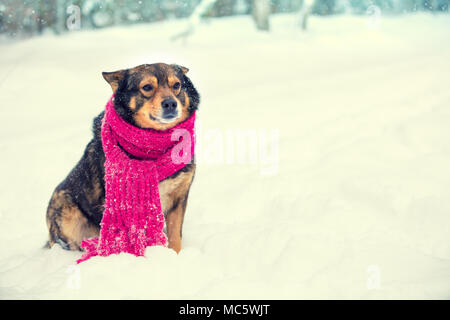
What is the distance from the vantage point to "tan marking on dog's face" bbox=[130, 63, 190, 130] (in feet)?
7.16

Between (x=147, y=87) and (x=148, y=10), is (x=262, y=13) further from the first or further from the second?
(x=147, y=87)

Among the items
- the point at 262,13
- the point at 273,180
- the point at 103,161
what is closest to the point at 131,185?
the point at 103,161

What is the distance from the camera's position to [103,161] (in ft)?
7.48

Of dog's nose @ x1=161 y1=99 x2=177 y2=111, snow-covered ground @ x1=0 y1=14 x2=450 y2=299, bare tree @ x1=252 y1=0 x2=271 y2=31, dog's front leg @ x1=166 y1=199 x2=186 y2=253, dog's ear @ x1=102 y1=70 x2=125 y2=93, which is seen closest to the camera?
snow-covered ground @ x1=0 y1=14 x2=450 y2=299

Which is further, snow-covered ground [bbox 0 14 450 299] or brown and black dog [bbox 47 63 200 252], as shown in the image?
brown and black dog [bbox 47 63 200 252]

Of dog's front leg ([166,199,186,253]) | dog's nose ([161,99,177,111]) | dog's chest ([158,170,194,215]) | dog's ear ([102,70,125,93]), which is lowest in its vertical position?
dog's front leg ([166,199,186,253])

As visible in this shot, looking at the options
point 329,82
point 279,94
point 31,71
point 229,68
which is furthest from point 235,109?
point 31,71

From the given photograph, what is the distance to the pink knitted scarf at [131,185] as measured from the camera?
84.7 inches

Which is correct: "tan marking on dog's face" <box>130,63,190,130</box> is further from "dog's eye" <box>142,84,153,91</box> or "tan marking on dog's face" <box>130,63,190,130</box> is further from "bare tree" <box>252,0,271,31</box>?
"bare tree" <box>252,0,271,31</box>

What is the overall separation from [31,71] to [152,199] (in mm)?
5661

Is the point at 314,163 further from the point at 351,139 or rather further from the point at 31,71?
the point at 31,71

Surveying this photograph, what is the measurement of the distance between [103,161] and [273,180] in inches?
65.3

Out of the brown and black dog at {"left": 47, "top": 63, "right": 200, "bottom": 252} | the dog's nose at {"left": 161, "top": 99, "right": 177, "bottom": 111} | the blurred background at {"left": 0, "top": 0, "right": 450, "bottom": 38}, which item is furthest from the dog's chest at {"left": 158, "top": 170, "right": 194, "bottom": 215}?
the blurred background at {"left": 0, "top": 0, "right": 450, "bottom": 38}

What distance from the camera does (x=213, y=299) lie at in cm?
176
